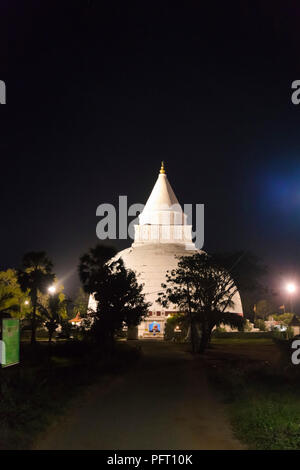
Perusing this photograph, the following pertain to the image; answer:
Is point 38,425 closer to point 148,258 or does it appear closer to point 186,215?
point 148,258

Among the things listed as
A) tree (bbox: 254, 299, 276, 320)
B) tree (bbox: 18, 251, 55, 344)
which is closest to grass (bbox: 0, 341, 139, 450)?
tree (bbox: 18, 251, 55, 344)

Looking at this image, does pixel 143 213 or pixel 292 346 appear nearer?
pixel 292 346

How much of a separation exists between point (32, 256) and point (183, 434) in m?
31.1

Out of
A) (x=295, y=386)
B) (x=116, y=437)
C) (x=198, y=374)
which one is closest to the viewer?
(x=116, y=437)

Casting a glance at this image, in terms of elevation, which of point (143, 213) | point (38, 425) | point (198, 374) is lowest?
point (198, 374)

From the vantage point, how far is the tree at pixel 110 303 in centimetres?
2745

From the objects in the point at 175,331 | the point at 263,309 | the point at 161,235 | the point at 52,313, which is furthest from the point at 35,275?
the point at 263,309

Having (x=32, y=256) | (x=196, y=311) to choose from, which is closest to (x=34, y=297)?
(x=32, y=256)

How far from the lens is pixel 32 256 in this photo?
39.4m

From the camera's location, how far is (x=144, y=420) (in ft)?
36.4

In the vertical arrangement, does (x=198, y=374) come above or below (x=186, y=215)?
below

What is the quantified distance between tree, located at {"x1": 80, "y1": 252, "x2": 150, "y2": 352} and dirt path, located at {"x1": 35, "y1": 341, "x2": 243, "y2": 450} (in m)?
9.20

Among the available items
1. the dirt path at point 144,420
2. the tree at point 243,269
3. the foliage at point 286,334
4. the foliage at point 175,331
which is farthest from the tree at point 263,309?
the dirt path at point 144,420

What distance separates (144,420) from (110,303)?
57.7 ft
